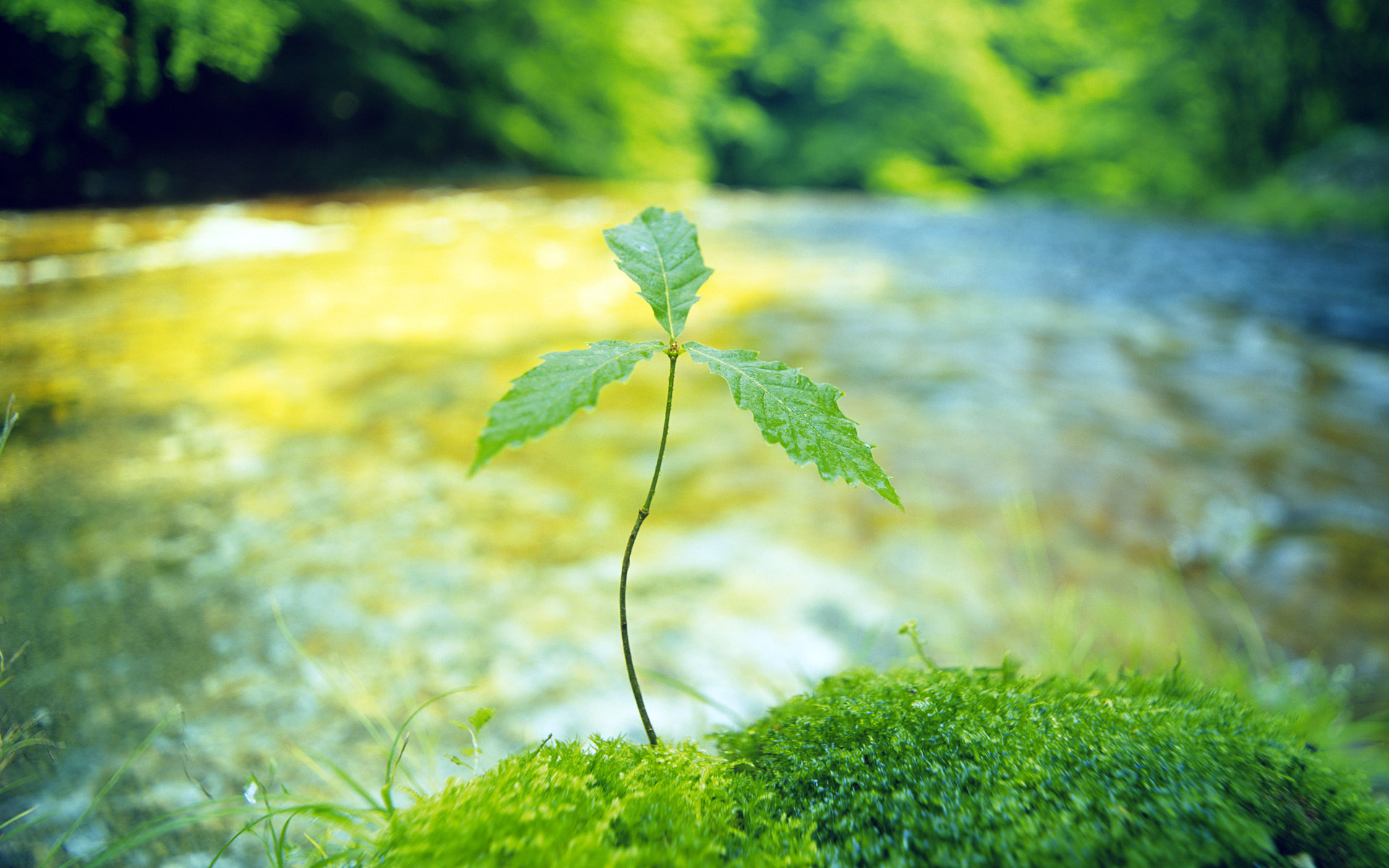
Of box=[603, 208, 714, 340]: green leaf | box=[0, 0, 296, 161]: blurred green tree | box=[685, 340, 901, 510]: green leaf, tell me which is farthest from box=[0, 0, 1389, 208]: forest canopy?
box=[685, 340, 901, 510]: green leaf

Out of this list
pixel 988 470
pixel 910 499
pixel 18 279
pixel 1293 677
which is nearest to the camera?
pixel 1293 677

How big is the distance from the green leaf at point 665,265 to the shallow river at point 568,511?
649 mm

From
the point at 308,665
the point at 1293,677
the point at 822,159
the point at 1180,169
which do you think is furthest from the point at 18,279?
the point at 822,159

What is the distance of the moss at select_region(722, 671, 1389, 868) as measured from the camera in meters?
0.70

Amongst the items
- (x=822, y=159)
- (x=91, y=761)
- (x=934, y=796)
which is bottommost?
(x=822, y=159)

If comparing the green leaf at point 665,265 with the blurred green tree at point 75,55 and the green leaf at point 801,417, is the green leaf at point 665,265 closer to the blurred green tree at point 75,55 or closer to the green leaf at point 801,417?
the green leaf at point 801,417

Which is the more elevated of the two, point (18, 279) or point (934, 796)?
point (934, 796)

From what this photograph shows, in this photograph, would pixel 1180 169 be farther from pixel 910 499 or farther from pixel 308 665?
pixel 308 665

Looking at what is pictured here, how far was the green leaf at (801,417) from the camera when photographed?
764 mm

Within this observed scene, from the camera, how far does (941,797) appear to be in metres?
0.77

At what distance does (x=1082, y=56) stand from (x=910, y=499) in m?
30.2

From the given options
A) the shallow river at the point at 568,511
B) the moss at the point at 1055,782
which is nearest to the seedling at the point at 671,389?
the moss at the point at 1055,782

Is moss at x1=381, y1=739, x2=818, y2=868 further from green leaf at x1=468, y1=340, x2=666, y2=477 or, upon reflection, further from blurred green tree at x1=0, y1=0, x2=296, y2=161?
blurred green tree at x1=0, y1=0, x2=296, y2=161

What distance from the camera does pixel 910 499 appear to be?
3082 mm
